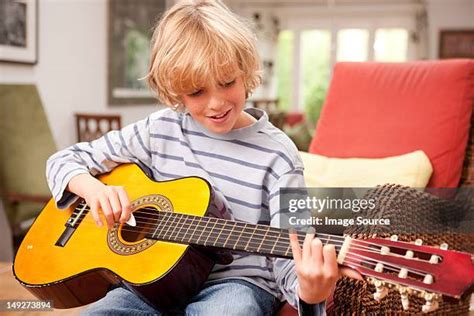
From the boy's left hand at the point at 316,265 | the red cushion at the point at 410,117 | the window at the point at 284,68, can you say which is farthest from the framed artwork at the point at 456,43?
the boy's left hand at the point at 316,265

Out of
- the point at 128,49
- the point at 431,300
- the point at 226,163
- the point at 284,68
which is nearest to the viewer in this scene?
the point at 431,300

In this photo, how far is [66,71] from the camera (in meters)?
1.76

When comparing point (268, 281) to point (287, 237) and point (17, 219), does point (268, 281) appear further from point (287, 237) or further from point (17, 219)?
point (17, 219)

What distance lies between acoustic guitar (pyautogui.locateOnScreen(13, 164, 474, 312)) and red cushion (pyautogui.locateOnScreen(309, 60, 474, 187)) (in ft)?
1.63

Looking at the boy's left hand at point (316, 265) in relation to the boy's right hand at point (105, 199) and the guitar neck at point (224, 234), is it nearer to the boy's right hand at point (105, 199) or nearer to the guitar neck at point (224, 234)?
the guitar neck at point (224, 234)

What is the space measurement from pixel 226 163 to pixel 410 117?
1.68ft

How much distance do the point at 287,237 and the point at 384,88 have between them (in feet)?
2.10

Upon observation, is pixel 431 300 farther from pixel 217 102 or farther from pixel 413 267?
pixel 217 102

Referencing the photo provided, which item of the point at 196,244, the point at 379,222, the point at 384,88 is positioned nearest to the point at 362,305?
the point at 379,222

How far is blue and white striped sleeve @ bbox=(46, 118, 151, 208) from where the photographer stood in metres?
0.85

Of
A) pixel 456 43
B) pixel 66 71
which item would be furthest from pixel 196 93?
pixel 456 43

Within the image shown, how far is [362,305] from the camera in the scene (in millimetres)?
692

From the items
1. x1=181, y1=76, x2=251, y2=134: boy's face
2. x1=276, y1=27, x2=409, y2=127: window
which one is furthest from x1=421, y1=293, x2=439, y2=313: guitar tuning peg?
x1=276, y1=27, x2=409, y2=127: window

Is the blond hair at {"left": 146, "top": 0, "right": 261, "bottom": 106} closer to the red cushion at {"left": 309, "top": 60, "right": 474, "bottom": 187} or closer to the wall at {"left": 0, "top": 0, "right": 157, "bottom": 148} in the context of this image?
the red cushion at {"left": 309, "top": 60, "right": 474, "bottom": 187}
